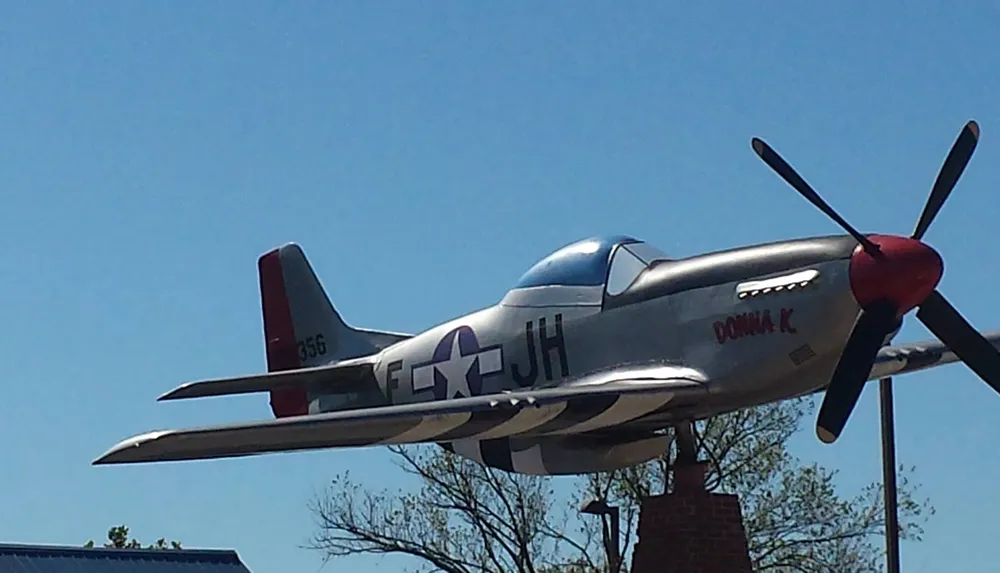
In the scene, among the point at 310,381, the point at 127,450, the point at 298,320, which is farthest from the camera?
the point at 298,320

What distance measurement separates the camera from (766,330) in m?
16.4

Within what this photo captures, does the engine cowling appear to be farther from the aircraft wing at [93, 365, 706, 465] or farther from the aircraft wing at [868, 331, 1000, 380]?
the aircraft wing at [868, 331, 1000, 380]

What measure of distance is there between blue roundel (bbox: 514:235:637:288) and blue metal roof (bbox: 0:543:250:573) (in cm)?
1263

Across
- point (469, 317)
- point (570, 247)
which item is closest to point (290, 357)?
point (469, 317)

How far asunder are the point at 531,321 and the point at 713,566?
3.48m

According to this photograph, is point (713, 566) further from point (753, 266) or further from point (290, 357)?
point (290, 357)

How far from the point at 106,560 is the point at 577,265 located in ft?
44.9

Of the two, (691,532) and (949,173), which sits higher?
(949,173)

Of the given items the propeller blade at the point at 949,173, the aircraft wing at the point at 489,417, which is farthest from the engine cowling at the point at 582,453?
the propeller blade at the point at 949,173

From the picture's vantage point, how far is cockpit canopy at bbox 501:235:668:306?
58.7 ft

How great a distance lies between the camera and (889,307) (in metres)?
15.6

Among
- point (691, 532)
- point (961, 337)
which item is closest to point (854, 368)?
point (961, 337)

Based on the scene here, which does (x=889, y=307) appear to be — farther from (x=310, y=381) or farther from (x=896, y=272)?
(x=310, y=381)

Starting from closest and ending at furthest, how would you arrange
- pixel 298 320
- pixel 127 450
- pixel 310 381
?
pixel 127 450 → pixel 310 381 → pixel 298 320
